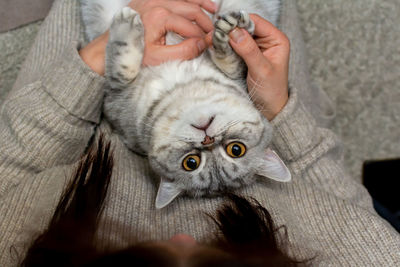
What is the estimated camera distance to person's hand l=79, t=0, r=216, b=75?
1.06 metres

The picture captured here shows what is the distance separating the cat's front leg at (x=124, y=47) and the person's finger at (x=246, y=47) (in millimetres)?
275

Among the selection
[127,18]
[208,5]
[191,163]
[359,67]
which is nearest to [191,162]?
[191,163]

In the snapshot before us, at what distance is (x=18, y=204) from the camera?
0.94 meters

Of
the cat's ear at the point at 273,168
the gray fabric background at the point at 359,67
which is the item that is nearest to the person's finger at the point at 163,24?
the cat's ear at the point at 273,168

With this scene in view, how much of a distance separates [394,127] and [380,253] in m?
1.11

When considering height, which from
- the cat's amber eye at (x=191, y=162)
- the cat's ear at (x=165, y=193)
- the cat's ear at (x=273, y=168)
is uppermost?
the cat's ear at (x=273, y=168)

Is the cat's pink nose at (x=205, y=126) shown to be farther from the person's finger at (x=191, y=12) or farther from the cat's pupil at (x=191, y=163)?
the person's finger at (x=191, y=12)

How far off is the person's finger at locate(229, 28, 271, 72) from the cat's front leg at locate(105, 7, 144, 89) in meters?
0.28

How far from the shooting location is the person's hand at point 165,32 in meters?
1.06

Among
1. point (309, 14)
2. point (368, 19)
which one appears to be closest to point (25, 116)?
point (309, 14)

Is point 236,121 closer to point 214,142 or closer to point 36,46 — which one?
point 214,142

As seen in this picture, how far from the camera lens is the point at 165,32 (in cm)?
110

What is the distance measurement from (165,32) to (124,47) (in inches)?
5.8

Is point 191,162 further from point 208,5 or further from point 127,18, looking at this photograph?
point 208,5
